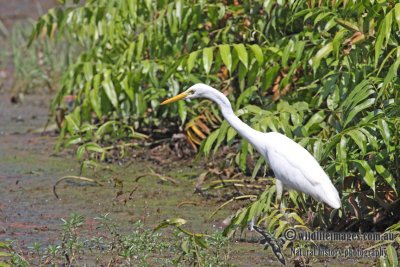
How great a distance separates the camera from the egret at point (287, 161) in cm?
509

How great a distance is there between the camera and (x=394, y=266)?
172 inches

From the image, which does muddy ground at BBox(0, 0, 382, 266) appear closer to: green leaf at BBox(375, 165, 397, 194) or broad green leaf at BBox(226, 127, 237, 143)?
green leaf at BBox(375, 165, 397, 194)

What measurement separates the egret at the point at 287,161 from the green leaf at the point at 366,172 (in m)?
0.17

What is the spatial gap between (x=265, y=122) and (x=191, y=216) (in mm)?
844

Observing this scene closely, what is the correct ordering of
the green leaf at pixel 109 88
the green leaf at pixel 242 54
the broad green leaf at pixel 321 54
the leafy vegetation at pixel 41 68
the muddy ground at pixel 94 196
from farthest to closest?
1. the leafy vegetation at pixel 41 68
2. the green leaf at pixel 109 88
3. the green leaf at pixel 242 54
4. the muddy ground at pixel 94 196
5. the broad green leaf at pixel 321 54

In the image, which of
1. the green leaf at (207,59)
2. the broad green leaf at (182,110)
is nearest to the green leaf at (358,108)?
the green leaf at (207,59)

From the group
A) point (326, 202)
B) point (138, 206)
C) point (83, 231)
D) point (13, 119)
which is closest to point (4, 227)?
point (83, 231)

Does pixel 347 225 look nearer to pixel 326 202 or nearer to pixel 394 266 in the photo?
pixel 326 202

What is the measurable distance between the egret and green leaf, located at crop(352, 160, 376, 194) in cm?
17

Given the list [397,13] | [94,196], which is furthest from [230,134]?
[397,13]

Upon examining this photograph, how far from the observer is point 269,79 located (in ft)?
21.1

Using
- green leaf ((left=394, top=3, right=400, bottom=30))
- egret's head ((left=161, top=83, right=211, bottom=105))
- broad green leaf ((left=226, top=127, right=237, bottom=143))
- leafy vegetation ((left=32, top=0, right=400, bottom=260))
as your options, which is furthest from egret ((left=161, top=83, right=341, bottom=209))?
green leaf ((left=394, top=3, right=400, bottom=30))

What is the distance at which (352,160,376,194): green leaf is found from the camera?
5.06 meters

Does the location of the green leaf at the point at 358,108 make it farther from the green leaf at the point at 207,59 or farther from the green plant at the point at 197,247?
the green leaf at the point at 207,59
